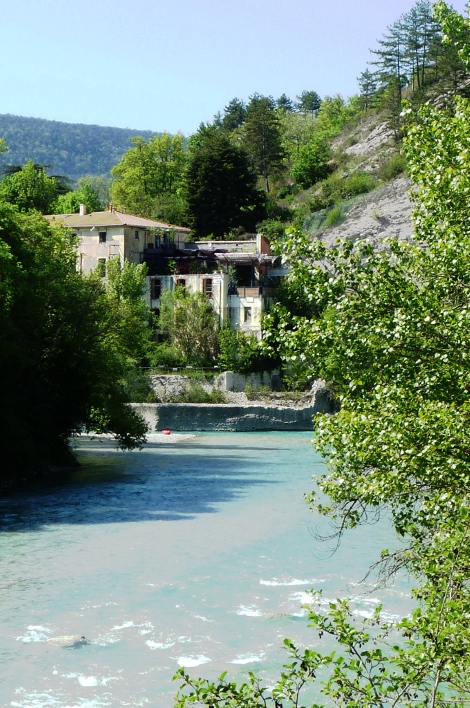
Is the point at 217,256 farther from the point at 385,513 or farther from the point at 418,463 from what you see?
the point at 418,463

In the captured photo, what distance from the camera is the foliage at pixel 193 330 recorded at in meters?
72.8

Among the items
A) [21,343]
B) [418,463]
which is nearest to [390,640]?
[418,463]

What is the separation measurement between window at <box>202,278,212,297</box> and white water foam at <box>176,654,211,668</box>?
202ft

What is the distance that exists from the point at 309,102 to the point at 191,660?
513 feet

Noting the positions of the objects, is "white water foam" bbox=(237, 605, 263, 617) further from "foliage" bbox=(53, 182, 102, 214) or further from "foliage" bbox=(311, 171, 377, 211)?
"foliage" bbox=(53, 182, 102, 214)

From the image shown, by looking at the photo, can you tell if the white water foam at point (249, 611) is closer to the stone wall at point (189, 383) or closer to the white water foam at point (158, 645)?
the white water foam at point (158, 645)

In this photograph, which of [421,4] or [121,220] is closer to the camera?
[121,220]

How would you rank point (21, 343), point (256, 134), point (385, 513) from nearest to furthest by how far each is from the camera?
point (385, 513)
point (21, 343)
point (256, 134)

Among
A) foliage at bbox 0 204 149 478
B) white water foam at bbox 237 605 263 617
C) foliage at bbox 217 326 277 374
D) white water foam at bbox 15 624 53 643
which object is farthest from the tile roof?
white water foam at bbox 15 624 53 643

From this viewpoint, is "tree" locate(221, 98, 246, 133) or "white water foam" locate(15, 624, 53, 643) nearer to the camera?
"white water foam" locate(15, 624, 53, 643)

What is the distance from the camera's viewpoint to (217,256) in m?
76.9

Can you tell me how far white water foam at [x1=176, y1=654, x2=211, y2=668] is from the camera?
46.1 ft

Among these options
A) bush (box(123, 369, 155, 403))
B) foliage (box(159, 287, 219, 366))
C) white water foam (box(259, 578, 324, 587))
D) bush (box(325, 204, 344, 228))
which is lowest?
white water foam (box(259, 578, 324, 587))

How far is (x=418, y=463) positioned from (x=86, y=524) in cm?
1814
